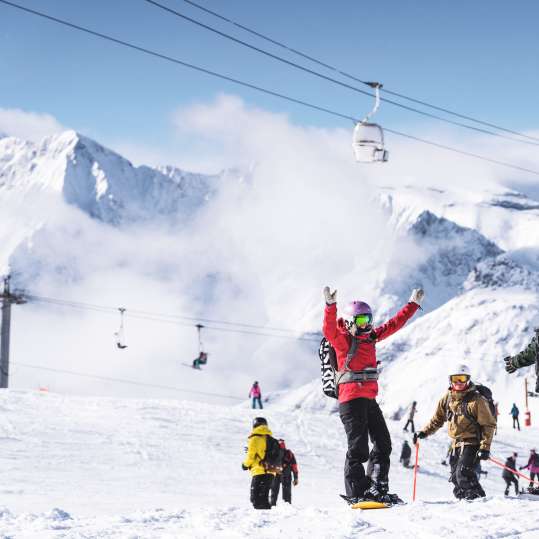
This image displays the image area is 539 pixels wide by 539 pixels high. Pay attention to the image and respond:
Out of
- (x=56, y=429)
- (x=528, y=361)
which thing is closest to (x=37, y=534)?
(x=528, y=361)

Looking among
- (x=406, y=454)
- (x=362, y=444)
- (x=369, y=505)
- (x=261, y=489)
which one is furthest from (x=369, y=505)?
(x=406, y=454)

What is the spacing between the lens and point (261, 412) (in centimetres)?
3266

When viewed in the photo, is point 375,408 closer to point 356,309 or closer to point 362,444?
point 362,444

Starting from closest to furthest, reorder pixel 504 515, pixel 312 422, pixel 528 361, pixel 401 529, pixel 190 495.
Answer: pixel 401 529 → pixel 504 515 → pixel 528 361 → pixel 190 495 → pixel 312 422

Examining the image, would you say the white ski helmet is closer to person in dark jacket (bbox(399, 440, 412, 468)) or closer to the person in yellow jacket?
the person in yellow jacket

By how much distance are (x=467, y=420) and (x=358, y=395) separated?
1.80 metres

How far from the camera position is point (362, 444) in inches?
330

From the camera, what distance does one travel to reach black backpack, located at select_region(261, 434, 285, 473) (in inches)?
430

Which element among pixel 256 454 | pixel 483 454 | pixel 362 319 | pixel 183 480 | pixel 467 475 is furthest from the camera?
pixel 183 480

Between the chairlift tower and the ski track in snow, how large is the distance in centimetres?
1372

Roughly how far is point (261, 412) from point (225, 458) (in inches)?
362

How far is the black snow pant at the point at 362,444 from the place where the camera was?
838 centimetres

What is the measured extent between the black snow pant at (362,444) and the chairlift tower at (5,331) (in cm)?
3695

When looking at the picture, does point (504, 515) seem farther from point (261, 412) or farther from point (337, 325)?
point (261, 412)
